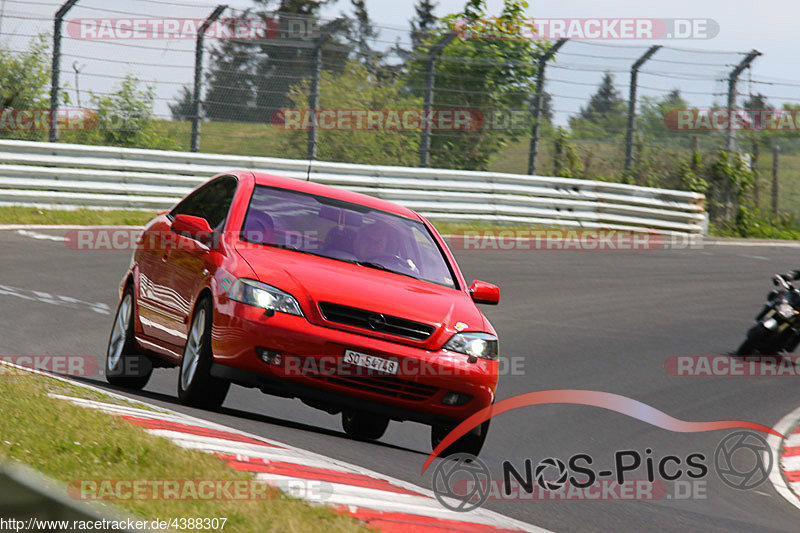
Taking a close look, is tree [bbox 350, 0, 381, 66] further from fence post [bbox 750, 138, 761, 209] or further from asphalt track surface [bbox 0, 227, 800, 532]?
fence post [bbox 750, 138, 761, 209]

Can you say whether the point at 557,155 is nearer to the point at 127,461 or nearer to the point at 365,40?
the point at 365,40

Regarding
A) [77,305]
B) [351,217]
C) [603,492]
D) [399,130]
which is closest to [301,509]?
[603,492]

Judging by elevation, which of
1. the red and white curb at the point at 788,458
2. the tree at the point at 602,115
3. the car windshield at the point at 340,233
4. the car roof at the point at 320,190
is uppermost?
the tree at the point at 602,115

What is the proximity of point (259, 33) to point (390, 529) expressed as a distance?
16.3m

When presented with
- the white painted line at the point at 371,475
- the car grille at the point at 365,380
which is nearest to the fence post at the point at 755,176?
the car grille at the point at 365,380

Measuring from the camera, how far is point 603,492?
259 inches

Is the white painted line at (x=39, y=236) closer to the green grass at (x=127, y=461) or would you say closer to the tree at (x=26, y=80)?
the tree at (x=26, y=80)

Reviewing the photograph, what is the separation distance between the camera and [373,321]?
650 cm

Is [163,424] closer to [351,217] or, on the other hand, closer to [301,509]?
[301,509]

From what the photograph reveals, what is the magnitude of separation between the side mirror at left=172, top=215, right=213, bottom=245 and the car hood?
1.25 feet

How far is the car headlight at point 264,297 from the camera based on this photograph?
21.1ft

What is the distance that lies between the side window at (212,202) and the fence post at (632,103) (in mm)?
15829

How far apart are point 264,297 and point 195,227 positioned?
3.01 feet

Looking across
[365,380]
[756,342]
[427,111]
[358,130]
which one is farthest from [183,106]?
[365,380]
